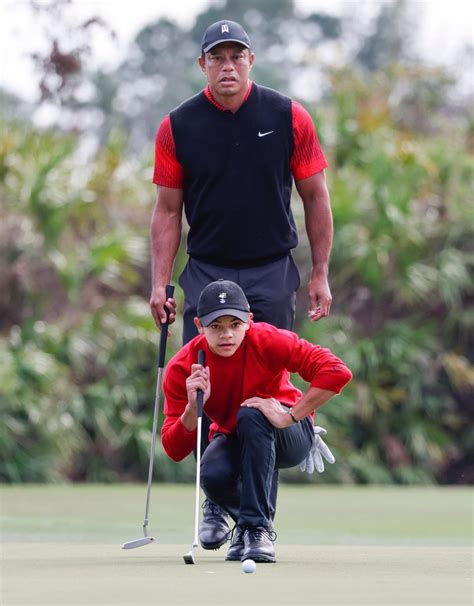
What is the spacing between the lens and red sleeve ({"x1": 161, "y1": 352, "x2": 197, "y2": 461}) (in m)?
6.21

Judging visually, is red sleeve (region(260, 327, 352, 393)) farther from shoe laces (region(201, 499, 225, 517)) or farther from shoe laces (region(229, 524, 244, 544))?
shoe laces (region(201, 499, 225, 517))

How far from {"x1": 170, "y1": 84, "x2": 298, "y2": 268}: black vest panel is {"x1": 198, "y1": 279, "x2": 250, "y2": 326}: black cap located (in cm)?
65

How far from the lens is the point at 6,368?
1412cm

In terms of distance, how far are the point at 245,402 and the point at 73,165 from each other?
34.6 feet

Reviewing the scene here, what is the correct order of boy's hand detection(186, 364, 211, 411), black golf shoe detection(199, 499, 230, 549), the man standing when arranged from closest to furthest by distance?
boy's hand detection(186, 364, 211, 411), black golf shoe detection(199, 499, 230, 549), the man standing

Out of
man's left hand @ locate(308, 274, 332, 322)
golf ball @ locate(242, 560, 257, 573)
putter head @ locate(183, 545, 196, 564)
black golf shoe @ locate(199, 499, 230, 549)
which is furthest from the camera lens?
man's left hand @ locate(308, 274, 332, 322)

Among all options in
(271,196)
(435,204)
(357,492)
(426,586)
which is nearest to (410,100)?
(435,204)

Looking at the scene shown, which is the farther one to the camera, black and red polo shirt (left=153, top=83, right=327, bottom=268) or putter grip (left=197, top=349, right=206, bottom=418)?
black and red polo shirt (left=153, top=83, right=327, bottom=268)

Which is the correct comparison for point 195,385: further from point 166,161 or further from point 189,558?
point 166,161

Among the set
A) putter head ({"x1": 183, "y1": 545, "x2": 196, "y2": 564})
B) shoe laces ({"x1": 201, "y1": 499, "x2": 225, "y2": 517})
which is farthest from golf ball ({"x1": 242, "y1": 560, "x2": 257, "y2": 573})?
shoe laces ({"x1": 201, "y1": 499, "x2": 225, "y2": 517})

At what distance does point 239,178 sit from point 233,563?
1.72m

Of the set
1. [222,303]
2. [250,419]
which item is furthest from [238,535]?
[222,303]

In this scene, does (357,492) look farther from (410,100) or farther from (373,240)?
(410,100)

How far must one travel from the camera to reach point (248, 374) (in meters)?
6.18
